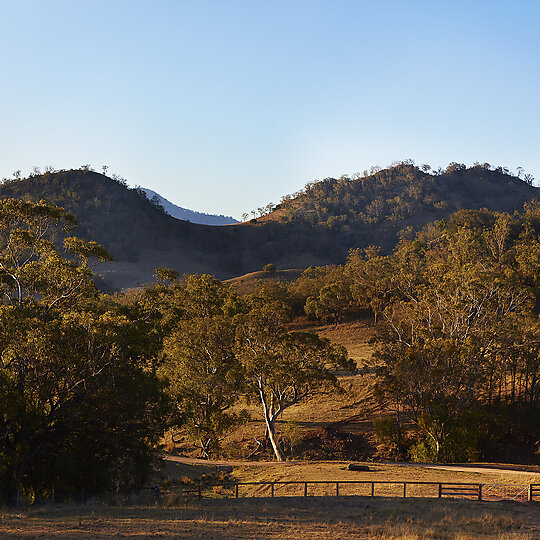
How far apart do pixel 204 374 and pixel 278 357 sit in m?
7.35

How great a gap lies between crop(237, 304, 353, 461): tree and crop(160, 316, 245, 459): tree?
208cm

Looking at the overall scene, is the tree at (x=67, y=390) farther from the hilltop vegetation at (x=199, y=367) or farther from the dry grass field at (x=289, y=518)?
the dry grass field at (x=289, y=518)

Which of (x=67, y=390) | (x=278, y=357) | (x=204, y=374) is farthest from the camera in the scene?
(x=204, y=374)

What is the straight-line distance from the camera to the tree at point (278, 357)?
41000 mm

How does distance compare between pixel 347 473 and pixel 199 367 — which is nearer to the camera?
pixel 347 473

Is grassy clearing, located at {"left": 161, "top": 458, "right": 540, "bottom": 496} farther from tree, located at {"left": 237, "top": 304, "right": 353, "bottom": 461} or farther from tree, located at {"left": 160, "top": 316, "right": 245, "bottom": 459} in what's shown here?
tree, located at {"left": 237, "top": 304, "right": 353, "bottom": 461}

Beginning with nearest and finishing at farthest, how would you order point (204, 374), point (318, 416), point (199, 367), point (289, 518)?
point (289, 518) → point (204, 374) → point (199, 367) → point (318, 416)

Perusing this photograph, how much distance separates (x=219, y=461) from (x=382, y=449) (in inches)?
545

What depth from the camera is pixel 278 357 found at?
4134 cm

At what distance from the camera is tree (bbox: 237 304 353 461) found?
41000 mm

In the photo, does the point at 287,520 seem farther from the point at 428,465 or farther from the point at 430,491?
the point at 428,465

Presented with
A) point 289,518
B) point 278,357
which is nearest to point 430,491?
point 289,518

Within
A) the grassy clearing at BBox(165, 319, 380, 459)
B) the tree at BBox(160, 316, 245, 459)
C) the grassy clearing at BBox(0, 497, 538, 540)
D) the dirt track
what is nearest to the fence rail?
the grassy clearing at BBox(0, 497, 538, 540)

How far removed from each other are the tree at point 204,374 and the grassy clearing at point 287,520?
19030 millimetres
